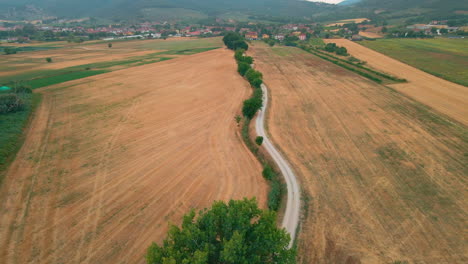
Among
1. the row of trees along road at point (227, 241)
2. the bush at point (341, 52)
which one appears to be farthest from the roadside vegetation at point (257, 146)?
the bush at point (341, 52)

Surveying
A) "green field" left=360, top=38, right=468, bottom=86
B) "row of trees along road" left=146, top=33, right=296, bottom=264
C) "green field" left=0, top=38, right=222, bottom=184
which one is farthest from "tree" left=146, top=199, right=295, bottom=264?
"green field" left=360, top=38, right=468, bottom=86

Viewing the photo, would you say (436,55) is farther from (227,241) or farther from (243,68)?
(227,241)

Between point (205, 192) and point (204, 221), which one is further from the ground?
point (204, 221)

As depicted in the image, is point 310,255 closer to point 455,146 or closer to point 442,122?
point 455,146

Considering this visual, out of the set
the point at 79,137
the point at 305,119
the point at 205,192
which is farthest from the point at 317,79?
the point at 79,137

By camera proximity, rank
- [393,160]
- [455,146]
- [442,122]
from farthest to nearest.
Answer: [442,122] < [455,146] < [393,160]

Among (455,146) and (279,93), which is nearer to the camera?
(455,146)

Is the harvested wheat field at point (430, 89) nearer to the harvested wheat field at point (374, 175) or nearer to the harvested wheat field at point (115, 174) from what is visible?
the harvested wheat field at point (374, 175)

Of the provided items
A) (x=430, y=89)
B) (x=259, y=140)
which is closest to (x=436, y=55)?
(x=430, y=89)
